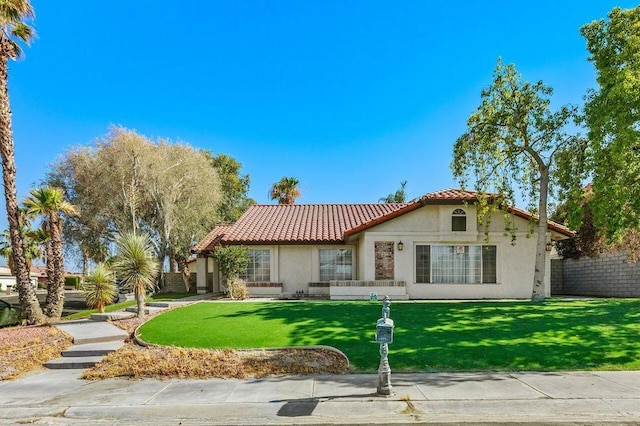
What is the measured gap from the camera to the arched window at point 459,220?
18.2m

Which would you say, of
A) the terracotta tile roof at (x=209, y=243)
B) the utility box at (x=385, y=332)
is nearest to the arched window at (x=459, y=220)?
the terracotta tile roof at (x=209, y=243)

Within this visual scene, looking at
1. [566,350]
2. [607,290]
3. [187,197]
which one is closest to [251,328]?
[566,350]

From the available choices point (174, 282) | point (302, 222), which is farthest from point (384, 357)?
point (174, 282)

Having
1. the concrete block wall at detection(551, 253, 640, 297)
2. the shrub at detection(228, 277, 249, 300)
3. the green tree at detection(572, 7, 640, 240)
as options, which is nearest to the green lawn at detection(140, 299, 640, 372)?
the green tree at detection(572, 7, 640, 240)

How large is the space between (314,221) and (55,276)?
40.3 feet

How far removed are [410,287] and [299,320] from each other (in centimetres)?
779

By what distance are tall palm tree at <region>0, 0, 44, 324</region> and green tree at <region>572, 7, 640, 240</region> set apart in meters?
20.4

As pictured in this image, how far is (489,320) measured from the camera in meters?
11.9

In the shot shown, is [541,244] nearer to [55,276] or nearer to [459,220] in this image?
[459,220]

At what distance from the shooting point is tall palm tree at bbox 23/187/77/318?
660 inches

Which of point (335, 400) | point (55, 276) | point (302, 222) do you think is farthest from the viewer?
point (302, 222)

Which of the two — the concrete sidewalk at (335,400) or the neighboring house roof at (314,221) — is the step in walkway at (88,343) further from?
the neighboring house roof at (314,221)

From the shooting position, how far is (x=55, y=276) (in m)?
17.5

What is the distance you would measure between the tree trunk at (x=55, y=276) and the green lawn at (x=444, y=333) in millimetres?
6537
